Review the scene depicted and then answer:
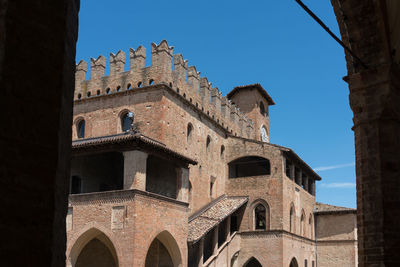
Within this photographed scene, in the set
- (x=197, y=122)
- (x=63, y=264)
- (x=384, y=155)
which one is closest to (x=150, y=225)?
(x=197, y=122)

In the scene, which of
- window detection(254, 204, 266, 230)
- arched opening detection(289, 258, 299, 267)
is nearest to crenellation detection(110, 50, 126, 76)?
window detection(254, 204, 266, 230)

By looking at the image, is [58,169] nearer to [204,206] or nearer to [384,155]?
[384,155]

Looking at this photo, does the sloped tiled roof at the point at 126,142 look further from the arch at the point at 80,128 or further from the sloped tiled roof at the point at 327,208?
the sloped tiled roof at the point at 327,208

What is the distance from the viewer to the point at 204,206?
76.4ft

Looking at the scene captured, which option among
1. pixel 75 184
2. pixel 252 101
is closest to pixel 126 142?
pixel 75 184

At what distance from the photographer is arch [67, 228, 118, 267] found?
16438 mm

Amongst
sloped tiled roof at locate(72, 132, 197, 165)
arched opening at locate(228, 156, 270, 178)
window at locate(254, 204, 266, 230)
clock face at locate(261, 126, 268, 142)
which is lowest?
window at locate(254, 204, 266, 230)

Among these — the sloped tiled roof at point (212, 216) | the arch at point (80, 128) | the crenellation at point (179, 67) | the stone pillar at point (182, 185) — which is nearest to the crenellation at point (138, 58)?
the crenellation at point (179, 67)

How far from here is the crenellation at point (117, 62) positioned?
2188 centimetres

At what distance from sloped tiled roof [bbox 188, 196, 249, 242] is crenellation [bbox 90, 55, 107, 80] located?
7702 mm

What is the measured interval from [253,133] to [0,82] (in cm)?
2923

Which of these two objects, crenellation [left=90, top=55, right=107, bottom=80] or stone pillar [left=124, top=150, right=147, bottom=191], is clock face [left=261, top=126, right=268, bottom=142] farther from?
stone pillar [left=124, top=150, right=147, bottom=191]

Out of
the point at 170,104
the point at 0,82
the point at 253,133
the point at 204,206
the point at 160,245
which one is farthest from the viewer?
the point at 253,133

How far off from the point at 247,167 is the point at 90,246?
41.8 ft
